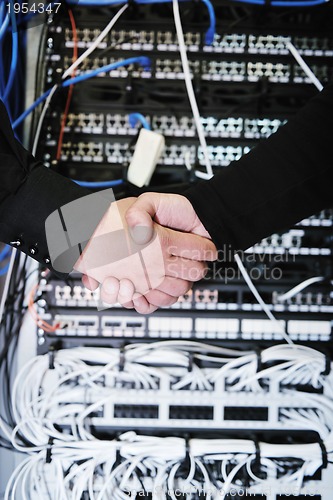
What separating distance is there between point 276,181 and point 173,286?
0.31 meters

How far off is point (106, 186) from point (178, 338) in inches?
15.2

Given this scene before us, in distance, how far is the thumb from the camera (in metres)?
0.92

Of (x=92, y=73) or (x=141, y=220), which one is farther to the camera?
(x=92, y=73)

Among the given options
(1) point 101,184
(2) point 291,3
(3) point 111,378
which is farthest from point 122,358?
(2) point 291,3

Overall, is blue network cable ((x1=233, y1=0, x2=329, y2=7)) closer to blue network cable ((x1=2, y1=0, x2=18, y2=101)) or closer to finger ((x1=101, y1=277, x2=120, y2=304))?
blue network cable ((x1=2, y1=0, x2=18, y2=101))

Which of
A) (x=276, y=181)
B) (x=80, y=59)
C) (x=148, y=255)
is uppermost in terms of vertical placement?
(x=80, y=59)

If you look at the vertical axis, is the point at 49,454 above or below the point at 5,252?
below

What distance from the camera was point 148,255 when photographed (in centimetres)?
100

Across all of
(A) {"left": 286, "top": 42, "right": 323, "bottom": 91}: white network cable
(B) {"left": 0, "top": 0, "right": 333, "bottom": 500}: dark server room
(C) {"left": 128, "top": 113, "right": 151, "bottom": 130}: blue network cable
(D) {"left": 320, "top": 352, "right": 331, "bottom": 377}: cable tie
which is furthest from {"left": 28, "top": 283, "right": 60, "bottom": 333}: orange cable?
(A) {"left": 286, "top": 42, "right": 323, "bottom": 91}: white network cable

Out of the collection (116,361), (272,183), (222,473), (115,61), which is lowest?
(222,473)

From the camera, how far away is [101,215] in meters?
0.96

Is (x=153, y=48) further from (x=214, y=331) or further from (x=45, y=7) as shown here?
(x=214, y=331)

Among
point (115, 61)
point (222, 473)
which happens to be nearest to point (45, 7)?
point (115, 61)

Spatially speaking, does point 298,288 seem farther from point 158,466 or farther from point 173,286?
point 158,466
